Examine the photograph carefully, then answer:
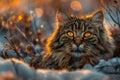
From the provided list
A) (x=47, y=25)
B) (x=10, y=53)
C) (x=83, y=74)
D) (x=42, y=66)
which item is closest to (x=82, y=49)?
(x=42, y=66)

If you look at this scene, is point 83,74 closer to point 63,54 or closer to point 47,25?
point 63,54

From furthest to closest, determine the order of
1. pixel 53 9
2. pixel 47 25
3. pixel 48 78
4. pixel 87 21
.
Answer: pixel 53 9 → pixel 47 25 → pixel 87 21 → pixel 48 78

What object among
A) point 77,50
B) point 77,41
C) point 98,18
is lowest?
point 77,50

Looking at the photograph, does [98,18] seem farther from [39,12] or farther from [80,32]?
[39,12]

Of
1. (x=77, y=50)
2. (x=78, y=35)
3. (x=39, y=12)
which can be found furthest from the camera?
(x=39, y=12)

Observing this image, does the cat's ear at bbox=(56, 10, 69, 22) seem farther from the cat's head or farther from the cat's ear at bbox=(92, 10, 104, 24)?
the cat's ear at bbox=(92, 10, 104, 24)

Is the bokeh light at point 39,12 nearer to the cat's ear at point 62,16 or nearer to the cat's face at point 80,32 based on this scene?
the cat's ear at point 62,16

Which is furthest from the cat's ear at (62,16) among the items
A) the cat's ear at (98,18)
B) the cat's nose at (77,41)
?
the cat's nose at (77,41)

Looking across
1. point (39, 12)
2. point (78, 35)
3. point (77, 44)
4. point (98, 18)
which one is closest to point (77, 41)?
point (77, 44)
